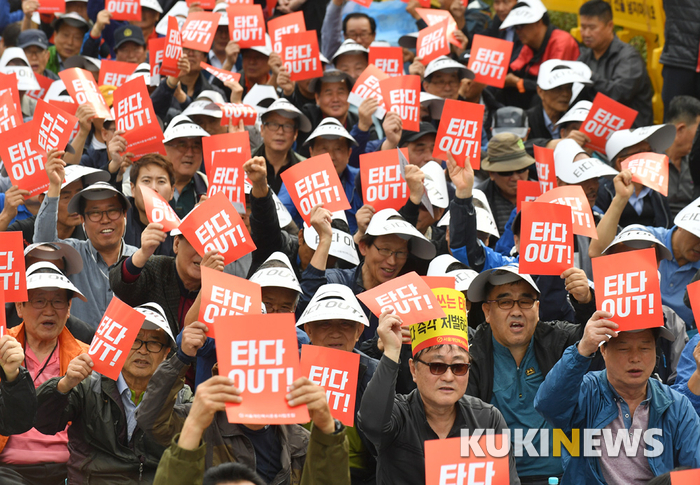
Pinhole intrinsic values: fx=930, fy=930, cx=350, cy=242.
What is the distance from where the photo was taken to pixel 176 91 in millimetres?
10297

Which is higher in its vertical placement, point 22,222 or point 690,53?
point 690,53

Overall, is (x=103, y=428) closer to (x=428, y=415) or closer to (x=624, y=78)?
(x=428, y=415)

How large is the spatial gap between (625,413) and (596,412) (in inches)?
6.1

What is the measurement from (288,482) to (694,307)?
2477 millimetres

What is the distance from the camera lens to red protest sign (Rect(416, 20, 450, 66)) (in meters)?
11.0

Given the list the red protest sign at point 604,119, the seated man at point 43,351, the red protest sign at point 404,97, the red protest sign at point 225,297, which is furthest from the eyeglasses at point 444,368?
the red protest sign at point 604,119

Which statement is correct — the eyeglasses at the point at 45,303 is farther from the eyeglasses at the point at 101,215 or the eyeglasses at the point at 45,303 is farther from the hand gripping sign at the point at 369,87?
the hand gripping sign at the point at 369,87

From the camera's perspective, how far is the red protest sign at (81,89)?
929 centimetres

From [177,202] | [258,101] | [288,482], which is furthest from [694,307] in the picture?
[258,101]

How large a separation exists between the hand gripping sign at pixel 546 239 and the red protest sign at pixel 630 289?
73cm

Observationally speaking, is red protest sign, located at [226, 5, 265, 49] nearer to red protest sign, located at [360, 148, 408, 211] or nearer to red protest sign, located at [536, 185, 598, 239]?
red protest sign, located at [360, 148, 408, 211]

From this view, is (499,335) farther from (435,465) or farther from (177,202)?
(177,202)

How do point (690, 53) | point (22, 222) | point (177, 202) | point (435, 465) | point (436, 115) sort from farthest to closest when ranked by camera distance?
point (690, 53) < point (436, 115) < point (177, 202) < point (22, 222) < point (435, 465)

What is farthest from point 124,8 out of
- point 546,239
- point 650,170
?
point 546,239
